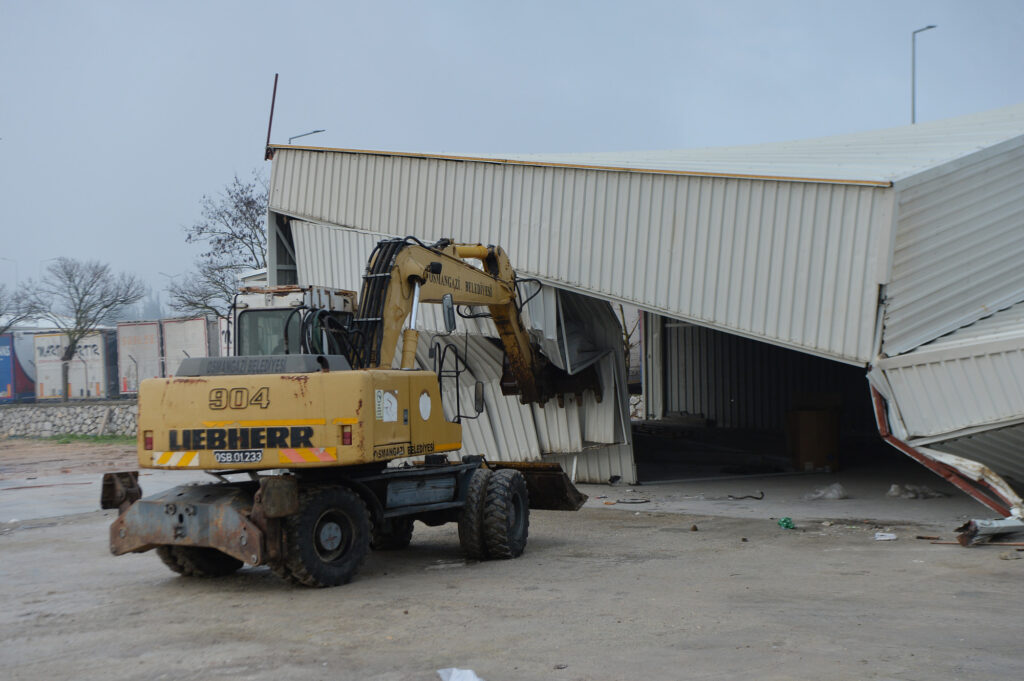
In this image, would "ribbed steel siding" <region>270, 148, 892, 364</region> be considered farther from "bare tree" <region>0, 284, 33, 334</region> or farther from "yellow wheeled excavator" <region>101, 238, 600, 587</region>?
"bare tree" <region>0, 284, 33, 334</region>

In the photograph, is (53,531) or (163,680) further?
(53,531)

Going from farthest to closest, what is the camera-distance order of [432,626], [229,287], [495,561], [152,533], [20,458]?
1. [229,287]
2. [20,458]
3. [495,561]
4. [152,533]
5. [432,626]

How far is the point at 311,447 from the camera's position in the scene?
8.98m

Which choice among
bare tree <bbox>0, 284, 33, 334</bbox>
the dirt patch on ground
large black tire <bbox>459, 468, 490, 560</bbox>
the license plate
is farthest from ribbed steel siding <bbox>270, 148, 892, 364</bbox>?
bare tree <bbox>0, 284, 33, 334</bbox>

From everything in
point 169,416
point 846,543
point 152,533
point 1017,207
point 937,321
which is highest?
point 1017,207

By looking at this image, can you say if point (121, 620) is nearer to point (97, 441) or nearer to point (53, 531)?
point (53, 531)

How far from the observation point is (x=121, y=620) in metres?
8.16

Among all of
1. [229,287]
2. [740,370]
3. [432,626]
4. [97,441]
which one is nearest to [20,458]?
[97,441]

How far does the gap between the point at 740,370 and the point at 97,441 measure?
20.3 metres

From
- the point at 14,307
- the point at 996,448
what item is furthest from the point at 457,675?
the point at 14,307

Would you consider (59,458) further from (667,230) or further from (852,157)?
(852,157)

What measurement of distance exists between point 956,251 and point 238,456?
33.0ft

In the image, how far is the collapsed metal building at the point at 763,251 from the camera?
12766 millimetres

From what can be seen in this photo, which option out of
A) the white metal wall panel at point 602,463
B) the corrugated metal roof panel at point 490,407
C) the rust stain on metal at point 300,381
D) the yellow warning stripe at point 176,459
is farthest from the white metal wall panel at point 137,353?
the rust stain on metal at point 300,381
